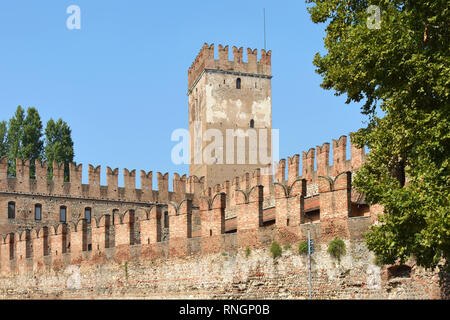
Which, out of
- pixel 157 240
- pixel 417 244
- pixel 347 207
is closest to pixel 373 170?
pixel 417 244

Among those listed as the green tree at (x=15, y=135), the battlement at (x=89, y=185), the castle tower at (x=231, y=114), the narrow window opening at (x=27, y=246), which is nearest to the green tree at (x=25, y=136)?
the green tree at (x=15, y=135)

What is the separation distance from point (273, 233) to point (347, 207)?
8.38ft

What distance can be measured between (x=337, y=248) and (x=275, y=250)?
80.6 inches

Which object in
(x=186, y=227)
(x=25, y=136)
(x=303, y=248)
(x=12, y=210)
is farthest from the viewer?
(x=25, y=136)

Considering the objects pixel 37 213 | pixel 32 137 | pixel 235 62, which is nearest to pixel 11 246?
pixel 37 213

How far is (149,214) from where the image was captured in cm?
2398

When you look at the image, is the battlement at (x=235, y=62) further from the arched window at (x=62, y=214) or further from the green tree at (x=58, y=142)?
the arched window at (x=62, y=214)

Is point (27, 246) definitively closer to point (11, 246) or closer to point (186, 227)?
point (11, 246)

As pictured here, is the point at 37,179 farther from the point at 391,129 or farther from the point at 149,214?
the point at 391,129

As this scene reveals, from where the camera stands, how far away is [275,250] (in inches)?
757

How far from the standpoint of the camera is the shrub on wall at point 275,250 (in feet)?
Result: 62.9

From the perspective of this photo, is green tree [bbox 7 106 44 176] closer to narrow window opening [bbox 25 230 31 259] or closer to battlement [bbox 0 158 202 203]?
battlement [bbox 0 158 202 203]

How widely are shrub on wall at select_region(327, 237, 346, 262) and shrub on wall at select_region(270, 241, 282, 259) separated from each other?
1.74 m

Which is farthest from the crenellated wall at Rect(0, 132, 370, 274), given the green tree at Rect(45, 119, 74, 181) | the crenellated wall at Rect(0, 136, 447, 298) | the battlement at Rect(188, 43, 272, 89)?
the battlement at Rect(188, 43, 272, 89)
